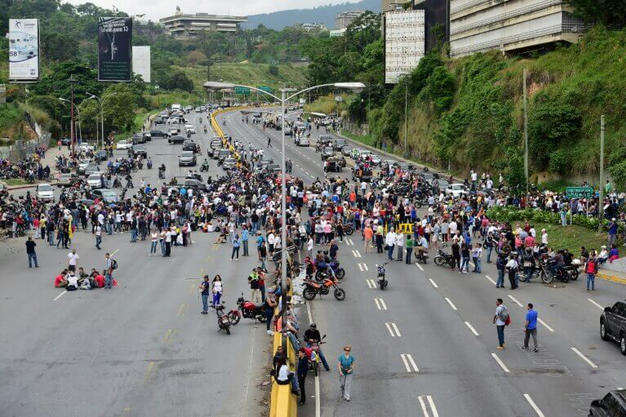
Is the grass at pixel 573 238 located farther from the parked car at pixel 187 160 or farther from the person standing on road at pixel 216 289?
the parked car at pixel 187 160

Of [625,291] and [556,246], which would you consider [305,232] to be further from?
[625,291]

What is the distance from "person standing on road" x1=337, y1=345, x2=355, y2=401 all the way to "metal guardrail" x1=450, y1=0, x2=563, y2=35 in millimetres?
57238

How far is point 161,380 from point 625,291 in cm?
1908

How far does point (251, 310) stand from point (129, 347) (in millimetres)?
4678

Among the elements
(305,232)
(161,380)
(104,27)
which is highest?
(104,27)

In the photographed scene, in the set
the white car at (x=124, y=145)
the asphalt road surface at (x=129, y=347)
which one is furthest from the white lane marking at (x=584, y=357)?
the white car at (x=124, y=145)

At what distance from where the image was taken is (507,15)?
83.7 meters

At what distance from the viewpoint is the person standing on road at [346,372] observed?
72.2 feet

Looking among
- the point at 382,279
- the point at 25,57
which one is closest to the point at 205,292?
the point at 382,279

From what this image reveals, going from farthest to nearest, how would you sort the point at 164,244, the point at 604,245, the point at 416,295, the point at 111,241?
the point at 111,241
the point at 164,244
the point at 604,245
the point at 416,295

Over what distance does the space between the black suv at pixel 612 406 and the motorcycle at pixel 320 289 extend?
51.5 feet

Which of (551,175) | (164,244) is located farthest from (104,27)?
(164,244)

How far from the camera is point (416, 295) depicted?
34562 millimetres

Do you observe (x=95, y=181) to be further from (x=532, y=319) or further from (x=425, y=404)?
(x=425, y=404)
